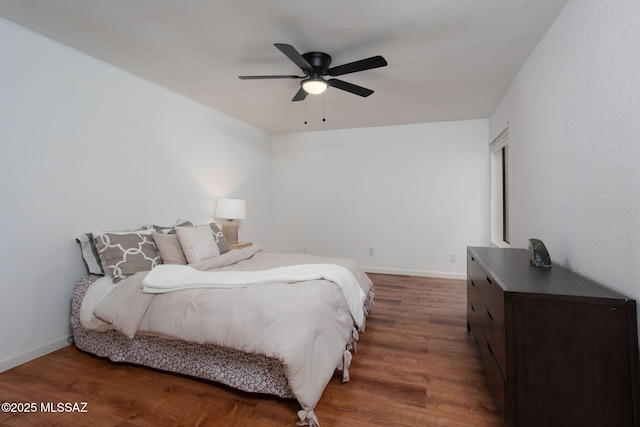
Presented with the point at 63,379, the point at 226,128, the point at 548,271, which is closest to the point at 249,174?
the point at 226,128

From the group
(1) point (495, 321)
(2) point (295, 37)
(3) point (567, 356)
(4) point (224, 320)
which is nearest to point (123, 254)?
(4) point (224, 320)

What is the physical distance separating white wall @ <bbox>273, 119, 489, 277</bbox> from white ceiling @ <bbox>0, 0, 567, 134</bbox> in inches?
48.6

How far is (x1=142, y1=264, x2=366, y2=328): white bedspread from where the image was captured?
2020 millimetres

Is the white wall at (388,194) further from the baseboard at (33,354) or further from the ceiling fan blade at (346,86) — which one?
the baseboard at (33,354)

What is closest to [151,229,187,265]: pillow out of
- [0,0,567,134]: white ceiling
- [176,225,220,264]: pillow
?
[176,225,220,264]: pillow

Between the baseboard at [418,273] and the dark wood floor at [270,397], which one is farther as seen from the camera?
the baseboard at [418,273]

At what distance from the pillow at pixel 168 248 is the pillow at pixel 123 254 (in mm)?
75

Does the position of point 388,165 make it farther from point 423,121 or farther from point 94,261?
point 94,261

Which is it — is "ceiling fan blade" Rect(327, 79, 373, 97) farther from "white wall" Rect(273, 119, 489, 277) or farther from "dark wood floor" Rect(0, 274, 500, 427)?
"white wall" Rect(273, 119, 489, 277)

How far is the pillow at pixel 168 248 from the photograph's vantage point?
106 inches

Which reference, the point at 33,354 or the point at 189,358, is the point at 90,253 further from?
the point at 189,358

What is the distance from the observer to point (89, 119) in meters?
2.57

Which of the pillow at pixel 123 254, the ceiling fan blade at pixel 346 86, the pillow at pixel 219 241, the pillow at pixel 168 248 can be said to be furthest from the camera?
the pillow at pixel 219 241

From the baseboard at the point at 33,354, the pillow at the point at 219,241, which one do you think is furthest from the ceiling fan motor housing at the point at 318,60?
the baseboard at the point at 33,354
